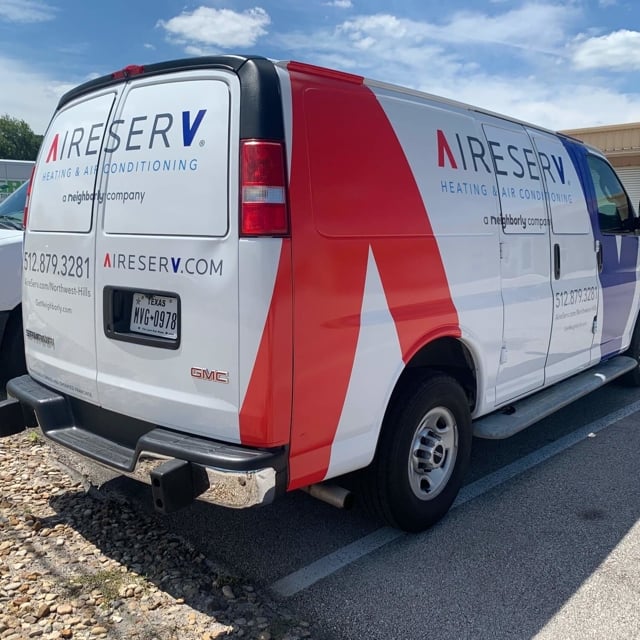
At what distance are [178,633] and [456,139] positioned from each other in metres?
2.95

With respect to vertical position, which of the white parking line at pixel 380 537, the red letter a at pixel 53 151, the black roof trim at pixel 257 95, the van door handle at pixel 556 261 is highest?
the black roof trim at pixel 257 95

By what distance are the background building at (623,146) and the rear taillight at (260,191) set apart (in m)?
20.3

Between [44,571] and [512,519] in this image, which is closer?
[44,571]

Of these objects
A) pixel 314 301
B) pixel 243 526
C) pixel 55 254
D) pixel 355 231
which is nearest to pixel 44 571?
pixel 243 526

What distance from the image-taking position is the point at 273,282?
262 cm

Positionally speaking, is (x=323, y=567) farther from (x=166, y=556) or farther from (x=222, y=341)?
(x=222, y=341)

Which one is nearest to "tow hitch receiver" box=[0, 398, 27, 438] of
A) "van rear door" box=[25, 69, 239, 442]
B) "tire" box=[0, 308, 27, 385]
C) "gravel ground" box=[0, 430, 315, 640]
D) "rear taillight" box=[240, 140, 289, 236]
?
"van rear door" box=[25, 69, 239, 442]

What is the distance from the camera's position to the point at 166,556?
10.9ft

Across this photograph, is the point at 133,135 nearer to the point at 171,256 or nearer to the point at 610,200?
the point at 171,256

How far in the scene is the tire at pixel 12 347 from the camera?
5609 millimetres

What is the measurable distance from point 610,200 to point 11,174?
49.2ft

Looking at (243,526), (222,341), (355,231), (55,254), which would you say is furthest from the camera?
(243,526)

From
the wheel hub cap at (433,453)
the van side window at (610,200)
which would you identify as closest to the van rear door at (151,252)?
the wheel hub cap at (433,453)

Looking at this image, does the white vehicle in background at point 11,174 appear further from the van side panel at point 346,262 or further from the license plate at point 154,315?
the van side panel at point 346,262
